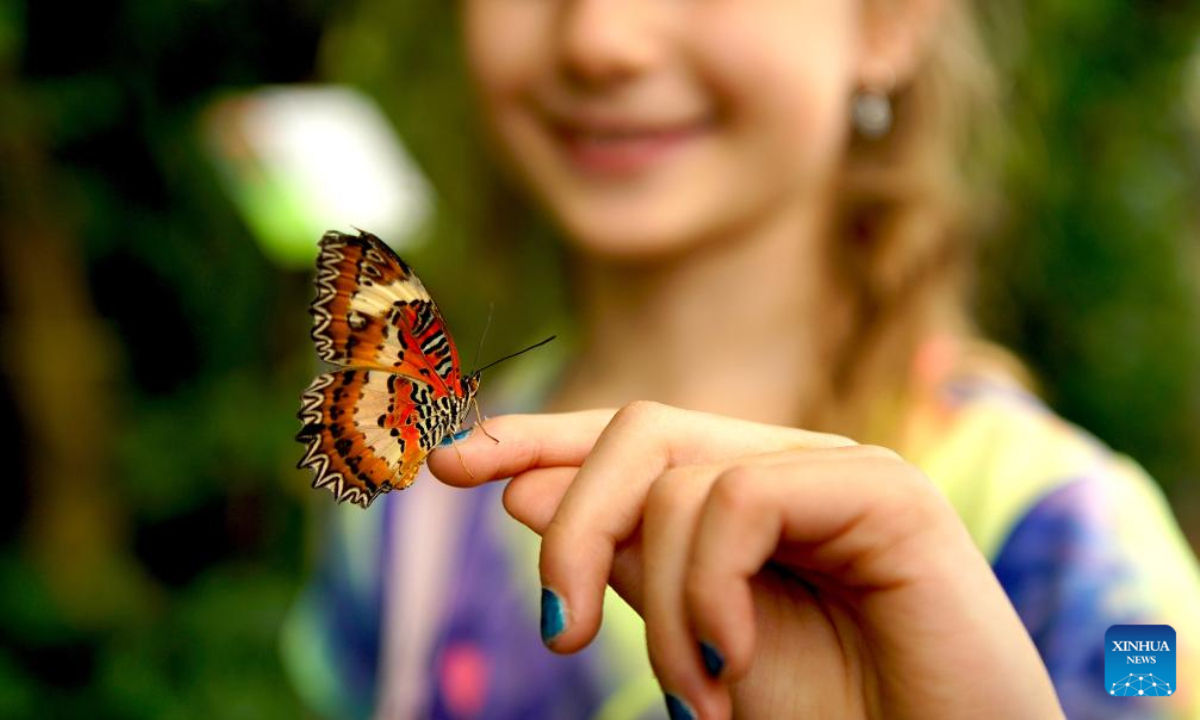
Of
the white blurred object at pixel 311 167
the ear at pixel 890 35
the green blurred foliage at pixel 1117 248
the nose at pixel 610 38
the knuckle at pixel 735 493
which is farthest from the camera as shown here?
the green blurred foliage at pixel 1117 248

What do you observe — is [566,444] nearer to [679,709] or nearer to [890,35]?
[679,709]

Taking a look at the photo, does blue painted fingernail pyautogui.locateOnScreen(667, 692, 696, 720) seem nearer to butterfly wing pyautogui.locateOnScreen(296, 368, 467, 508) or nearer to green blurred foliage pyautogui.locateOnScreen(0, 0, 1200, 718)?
butterfly wing pyautogui.locateOnScreen(296, 368, 467, 508)

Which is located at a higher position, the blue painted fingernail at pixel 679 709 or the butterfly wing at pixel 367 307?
the butterfly wing at pixel 367 307

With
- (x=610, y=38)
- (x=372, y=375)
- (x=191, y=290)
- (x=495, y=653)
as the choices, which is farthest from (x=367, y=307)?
(x=191, y=290)

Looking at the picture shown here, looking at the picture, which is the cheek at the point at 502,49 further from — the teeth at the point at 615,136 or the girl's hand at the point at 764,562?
the girl's hand at the point at 764,562

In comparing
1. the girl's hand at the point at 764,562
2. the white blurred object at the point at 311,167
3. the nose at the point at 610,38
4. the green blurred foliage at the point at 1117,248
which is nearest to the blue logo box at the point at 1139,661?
the girl's hand at the point at 764,562

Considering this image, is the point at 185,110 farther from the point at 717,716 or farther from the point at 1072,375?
the point at 1072,375

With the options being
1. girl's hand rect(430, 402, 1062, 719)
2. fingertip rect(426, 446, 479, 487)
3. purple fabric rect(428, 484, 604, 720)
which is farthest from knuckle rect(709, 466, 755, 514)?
purple fabric rect(428, 484, 604, 720)
